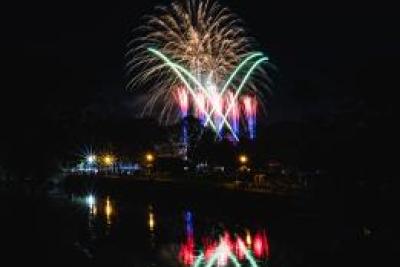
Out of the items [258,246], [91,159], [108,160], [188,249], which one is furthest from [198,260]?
[91,159]

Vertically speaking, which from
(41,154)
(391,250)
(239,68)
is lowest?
(391,250)

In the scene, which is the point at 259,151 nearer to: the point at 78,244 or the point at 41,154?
the point at 41,154

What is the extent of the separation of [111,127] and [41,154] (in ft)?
175

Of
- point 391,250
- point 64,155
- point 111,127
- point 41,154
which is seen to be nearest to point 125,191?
point 64,155

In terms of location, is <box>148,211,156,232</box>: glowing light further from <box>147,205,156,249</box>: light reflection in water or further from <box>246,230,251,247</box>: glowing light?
<box>246,230,251,247</box>: glowing light

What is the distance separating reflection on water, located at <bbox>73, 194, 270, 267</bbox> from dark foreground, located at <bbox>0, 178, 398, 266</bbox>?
0.06 meters

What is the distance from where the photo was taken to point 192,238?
85.1 feet

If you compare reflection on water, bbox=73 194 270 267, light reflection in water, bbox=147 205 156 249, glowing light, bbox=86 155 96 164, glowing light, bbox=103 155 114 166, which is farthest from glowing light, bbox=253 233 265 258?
glowing light, bbox=86 155 96 164

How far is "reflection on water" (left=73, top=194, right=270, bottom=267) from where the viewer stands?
19973mm

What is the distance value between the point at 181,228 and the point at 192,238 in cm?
410

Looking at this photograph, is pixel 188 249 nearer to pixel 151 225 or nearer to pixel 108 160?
pixel 151 225

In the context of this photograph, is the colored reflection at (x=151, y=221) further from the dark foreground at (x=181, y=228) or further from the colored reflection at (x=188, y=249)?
the colored reflection at (x=188, y=249)

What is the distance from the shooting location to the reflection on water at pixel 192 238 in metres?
20.0

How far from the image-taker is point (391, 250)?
20125 mm
